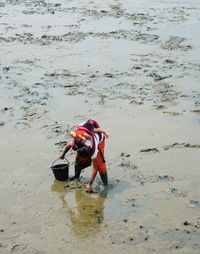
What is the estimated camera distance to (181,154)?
795cm

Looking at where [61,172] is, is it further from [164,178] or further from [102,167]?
[164,178]

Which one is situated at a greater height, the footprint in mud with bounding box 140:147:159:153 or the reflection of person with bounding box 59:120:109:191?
the reflection of person with bounding box 59:120:109:191

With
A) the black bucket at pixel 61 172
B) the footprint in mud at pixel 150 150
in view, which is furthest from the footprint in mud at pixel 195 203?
the black bucket at pixel 61 172

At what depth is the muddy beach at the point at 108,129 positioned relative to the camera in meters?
5.93

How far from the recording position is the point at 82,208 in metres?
6.52

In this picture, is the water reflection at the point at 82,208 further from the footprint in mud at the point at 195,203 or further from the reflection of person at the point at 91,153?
the footprint in mud at the point at 195,203

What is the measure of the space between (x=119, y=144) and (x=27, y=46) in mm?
7354

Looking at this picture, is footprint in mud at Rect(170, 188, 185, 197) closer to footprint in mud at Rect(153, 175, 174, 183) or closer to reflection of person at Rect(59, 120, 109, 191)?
footprint in mud at Rect(153, 175, 174, 183)

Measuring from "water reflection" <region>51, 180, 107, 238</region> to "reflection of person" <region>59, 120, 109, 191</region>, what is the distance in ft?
0.66

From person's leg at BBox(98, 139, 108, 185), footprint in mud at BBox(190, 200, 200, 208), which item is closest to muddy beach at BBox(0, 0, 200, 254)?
footprint in mud at BBox(190, 200, 200, 208)

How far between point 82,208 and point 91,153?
0.82 metres

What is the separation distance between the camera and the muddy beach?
19.5ft

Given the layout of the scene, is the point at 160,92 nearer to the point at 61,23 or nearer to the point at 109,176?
the point at 109,176

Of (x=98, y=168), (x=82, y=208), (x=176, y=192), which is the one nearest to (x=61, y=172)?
(x=98, y=168)
